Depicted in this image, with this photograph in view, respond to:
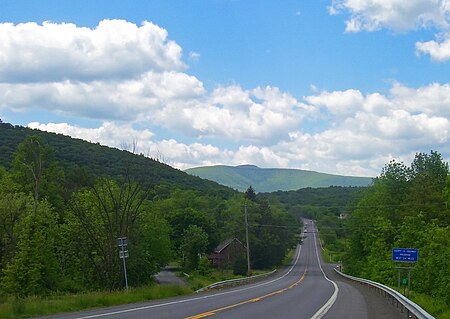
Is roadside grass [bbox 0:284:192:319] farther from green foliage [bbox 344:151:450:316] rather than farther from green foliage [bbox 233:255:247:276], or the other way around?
green foliage [bbox 233:255:247:276]

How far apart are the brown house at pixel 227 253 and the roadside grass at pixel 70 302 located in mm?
72628

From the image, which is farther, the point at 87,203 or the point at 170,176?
the point at 170,176

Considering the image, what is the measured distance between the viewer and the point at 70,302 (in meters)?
21.2

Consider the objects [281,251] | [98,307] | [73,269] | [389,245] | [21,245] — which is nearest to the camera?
[98,307]

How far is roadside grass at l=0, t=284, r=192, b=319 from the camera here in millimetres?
17981

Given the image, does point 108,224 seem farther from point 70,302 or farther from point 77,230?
A: point 70,302

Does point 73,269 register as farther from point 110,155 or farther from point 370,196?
point 110,155

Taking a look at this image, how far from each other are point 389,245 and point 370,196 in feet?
61.7

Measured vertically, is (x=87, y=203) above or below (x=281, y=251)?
above

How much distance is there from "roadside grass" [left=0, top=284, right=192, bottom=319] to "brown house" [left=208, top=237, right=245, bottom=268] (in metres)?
72.6

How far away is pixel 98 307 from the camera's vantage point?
21.7m

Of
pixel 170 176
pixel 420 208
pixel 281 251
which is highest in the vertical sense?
pixel 170 176

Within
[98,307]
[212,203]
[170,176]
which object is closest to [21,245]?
[98,307]

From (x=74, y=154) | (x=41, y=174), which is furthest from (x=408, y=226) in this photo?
(x=74, y=154)
